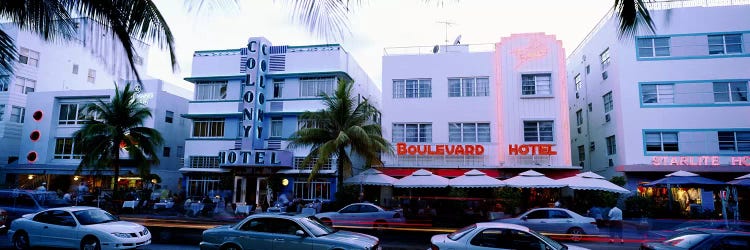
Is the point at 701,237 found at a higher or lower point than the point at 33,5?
lower

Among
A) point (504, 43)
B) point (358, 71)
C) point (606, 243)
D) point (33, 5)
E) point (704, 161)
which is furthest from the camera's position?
point (358, 71)

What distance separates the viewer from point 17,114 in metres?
37.1

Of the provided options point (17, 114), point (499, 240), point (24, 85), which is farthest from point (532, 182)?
point (24, 85)

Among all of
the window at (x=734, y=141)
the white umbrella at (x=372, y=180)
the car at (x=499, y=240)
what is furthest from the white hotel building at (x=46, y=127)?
the window at (x=734, y=141)

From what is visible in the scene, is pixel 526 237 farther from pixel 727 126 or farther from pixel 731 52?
pixel 731 52

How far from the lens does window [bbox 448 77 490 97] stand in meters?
27.8

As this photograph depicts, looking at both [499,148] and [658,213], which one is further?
[499,148]

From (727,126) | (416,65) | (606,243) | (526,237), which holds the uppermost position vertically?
(416,65)

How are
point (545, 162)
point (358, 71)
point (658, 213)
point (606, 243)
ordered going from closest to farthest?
point (606, 243)
point (658, 213)
point (545, 162)
point (358, 71)

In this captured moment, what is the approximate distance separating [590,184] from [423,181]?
7.54m

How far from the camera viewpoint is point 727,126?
80.8ft

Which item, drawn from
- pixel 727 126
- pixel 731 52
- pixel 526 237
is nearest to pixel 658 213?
pixel 727 126

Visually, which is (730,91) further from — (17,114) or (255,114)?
(17,114)

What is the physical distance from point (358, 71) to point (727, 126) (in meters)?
22.1
